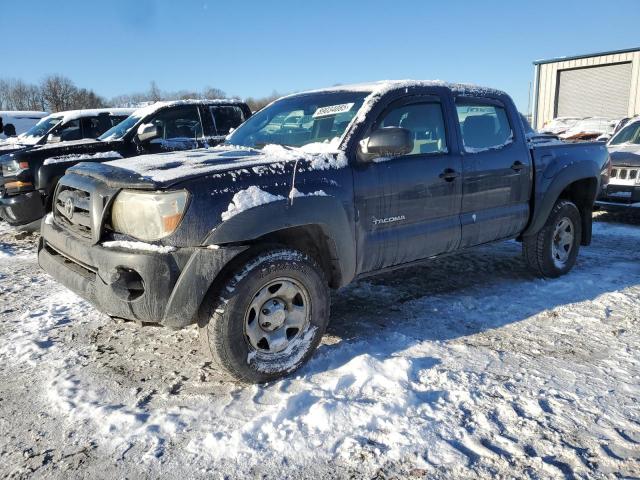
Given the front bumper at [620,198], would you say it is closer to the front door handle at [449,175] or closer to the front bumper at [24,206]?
the front door handle at [449,175]

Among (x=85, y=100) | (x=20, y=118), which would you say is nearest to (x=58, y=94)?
(x=85, y=100)

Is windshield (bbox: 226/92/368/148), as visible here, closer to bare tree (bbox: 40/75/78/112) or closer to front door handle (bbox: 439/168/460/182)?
front door handle (bbox: 439/168/460/182)

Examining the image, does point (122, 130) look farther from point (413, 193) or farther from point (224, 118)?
point (413, 193)

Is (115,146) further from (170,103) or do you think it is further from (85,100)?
(85,100)

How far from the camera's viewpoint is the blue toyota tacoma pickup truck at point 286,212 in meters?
2.75

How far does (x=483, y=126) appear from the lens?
4434 millimetres

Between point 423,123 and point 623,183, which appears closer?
point 423,123

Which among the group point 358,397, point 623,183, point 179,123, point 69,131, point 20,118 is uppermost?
point 20,118

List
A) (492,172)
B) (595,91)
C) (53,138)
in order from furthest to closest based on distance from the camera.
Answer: (595,91), (53,138), (492,172)

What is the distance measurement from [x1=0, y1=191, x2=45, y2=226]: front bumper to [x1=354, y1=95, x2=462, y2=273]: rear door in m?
4.91

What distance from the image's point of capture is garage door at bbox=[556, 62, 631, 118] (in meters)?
23.4

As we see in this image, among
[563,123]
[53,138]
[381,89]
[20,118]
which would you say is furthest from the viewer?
[563,123]

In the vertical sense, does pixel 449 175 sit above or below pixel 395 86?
below

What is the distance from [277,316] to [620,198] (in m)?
7.12
